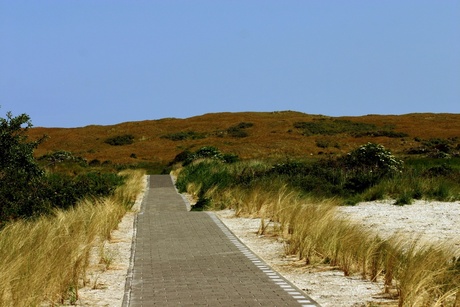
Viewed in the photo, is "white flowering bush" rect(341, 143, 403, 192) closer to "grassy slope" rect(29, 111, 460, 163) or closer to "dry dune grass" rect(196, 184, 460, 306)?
"dry dune grass" rect(196, 184, 460, 306)

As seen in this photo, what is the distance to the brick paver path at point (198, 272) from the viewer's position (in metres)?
8.70

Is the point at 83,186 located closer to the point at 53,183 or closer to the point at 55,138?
the point at 53,183

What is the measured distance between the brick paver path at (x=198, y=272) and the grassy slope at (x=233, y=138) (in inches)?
1758

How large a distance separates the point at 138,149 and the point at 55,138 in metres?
18.7

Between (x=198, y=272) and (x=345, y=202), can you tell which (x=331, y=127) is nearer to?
(x=345, y=202)

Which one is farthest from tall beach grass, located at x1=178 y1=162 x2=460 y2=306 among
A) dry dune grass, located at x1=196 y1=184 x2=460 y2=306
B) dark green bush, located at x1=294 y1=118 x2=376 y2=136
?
dark green bush, located at x1=294 y1=118 x2=376 y2=136

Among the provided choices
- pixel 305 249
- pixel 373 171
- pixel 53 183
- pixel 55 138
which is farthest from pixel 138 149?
pixel 305 249

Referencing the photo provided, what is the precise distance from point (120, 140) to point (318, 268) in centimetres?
8223

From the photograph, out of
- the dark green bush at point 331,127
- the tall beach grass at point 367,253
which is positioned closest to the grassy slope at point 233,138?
the dark green bush at point 331,127

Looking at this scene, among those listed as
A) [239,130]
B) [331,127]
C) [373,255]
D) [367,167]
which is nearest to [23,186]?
[373,255]

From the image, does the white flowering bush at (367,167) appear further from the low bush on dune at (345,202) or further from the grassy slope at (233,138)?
the grassy slope at (233,138)

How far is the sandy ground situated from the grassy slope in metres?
39.6

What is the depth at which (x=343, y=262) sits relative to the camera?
11156 mm

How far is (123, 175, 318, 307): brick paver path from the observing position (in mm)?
8695
